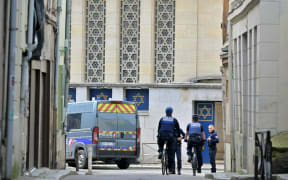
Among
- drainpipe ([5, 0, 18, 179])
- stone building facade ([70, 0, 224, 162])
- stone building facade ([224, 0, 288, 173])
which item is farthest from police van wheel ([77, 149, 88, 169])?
drainpipe ([5, 0, 18, 179])

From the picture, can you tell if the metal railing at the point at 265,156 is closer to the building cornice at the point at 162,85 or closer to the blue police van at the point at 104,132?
the blue police van at the point at 104,132

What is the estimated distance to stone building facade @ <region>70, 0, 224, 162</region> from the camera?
30969 millimetres

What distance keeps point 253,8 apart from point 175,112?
14.6m

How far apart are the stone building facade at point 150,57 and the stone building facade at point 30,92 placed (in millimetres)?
10091

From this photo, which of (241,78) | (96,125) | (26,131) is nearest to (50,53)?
(26,131)

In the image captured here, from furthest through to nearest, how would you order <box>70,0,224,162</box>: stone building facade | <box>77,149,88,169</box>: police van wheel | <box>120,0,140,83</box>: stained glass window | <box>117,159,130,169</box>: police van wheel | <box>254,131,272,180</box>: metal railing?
1. <box>120,0,140,83</box>: stained glass window
2. <box>70,0,224,162</box>: stone building facade
3. <box>117,159,130,169</box>: police van wheel
4. <box>77,149,88,169</box>: police van wheel
5. <box>254,131,272,180</box>: metal railing

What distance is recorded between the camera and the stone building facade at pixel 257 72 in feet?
50.5

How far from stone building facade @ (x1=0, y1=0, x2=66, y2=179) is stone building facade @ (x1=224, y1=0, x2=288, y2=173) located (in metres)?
4.60

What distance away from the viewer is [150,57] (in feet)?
103

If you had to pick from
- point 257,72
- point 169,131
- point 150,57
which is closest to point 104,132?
point 169,131

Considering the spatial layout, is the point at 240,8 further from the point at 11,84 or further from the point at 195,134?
the point at 11,84

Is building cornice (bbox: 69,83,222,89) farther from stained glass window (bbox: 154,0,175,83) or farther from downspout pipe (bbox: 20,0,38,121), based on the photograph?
downspout pipe (bbox: 20,0,38,121)

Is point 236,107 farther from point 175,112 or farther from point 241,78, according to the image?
point 175,112

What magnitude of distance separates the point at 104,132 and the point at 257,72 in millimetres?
10128
